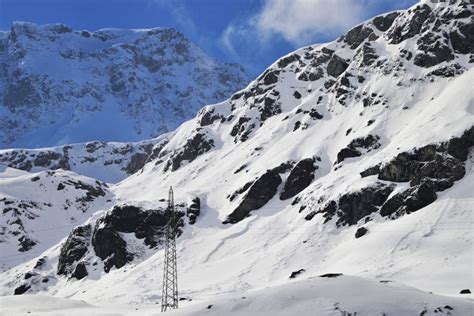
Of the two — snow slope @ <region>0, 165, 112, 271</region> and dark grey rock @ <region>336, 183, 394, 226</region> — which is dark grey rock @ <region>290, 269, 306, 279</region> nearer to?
dark grey rock @ <region>336, 183, 394, 226</region>

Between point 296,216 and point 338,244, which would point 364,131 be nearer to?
point 296,216

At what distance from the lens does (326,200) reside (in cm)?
8669

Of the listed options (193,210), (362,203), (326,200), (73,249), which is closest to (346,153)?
(326,200)

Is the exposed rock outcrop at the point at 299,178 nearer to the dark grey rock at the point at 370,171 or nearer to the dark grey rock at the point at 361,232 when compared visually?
the dark grey rock at the point at 370,171

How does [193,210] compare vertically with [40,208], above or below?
below

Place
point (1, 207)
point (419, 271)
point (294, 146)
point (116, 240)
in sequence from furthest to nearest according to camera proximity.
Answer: point (1, 207) < point (294, 146) < point (116, 240) < point (419, 271)

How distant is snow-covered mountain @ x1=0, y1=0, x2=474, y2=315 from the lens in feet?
196

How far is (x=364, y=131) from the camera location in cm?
10281

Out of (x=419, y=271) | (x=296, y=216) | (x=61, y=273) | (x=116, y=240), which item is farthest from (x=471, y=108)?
(x=61, y=273)

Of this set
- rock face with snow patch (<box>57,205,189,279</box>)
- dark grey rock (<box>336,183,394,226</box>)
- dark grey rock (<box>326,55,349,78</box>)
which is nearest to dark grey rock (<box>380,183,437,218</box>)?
dark grey rock (<box>336,183,394,226</box>)

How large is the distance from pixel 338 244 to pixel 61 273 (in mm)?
48498

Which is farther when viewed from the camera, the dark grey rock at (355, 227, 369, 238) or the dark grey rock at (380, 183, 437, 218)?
the dark grey rock at (355, 227, 369, 238)

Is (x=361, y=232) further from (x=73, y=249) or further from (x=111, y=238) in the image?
(x=73, y=249)

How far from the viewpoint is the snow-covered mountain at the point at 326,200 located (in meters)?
59.8
